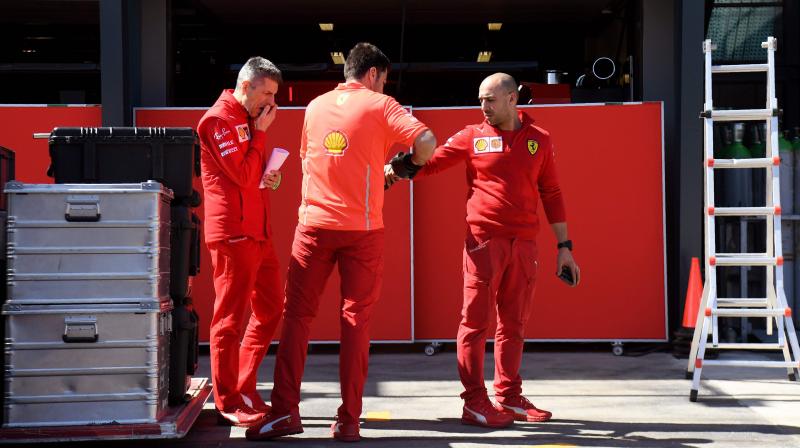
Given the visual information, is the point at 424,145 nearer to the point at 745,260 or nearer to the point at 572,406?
the point at 572,406

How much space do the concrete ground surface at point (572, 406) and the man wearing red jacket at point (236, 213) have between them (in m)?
0.31

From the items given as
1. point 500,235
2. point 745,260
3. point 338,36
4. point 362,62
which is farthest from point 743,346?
point 338,36

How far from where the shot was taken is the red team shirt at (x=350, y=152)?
5.02m

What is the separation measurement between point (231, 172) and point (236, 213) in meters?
0.22

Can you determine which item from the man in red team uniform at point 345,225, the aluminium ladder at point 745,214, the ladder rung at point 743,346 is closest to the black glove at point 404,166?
the man in red team uniform at point 345,225

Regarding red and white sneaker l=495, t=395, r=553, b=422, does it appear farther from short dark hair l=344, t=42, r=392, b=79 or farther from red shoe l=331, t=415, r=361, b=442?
short dark hair l=344, t=42, r=392, b=79

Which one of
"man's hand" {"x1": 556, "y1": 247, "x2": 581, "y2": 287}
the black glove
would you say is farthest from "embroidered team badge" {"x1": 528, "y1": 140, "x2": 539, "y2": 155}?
the black glove

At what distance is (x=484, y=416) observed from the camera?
541 centimetres

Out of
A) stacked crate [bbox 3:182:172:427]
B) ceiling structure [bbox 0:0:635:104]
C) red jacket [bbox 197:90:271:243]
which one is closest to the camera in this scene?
stacked crate [bbox 3:182:172:427]

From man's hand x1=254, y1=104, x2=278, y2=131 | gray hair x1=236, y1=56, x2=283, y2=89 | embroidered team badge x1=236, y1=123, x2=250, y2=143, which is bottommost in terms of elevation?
embroidered team badge x1=236, y1=123, x2=250, y2=143

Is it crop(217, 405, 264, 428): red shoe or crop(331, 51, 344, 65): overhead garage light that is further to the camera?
crop(331, 51, 344, 65): overhead garage light

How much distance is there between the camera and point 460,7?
11.1m

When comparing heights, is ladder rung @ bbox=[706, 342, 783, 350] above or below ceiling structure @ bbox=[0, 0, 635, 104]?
below

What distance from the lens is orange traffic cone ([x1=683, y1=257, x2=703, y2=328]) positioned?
766cm
